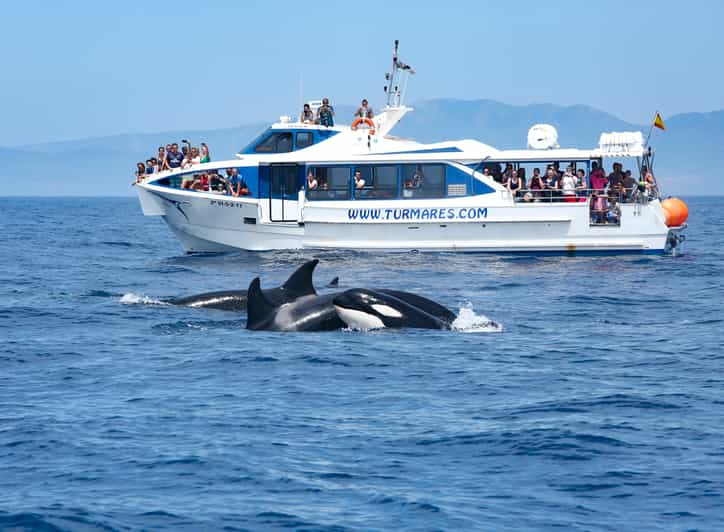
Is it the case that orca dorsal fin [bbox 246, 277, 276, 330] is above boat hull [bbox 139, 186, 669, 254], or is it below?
below

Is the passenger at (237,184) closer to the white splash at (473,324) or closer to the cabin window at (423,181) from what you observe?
the cabin window at (423,181)

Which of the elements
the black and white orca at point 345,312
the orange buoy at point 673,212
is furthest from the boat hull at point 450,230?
the black and white orca at point 345,312

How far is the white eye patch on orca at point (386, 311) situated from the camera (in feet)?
54.0

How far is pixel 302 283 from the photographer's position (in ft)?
58.2

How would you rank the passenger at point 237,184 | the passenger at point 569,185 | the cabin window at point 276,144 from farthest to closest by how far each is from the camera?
1. the cabin window at point 276,144
2. the passenger at point 237,184
3. the passenger at point 569,185

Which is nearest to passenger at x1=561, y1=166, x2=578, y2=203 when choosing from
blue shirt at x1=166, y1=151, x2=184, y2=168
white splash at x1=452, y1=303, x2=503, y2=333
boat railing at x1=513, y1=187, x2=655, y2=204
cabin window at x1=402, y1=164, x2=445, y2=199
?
boat railing at x1=513, y1=187, x2=655, y2=204

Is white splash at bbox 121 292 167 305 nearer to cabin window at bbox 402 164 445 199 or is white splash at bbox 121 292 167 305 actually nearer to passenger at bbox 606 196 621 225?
cabin window at bbox 402 164 445 199

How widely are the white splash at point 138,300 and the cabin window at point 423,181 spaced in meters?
13.1

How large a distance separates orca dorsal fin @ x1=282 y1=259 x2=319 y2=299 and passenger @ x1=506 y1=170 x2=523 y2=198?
52.6 feet


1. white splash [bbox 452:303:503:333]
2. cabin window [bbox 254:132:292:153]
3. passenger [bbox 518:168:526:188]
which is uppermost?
cabin window [bbox 254:132:292:153]

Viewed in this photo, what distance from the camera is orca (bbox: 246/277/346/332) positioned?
55.6 ft

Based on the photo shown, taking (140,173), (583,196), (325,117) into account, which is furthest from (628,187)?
(140,173)

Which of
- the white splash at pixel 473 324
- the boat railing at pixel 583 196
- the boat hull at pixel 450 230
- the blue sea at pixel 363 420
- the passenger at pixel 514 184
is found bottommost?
the blue sea at pixel 363 420

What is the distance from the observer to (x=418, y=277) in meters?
26.9
